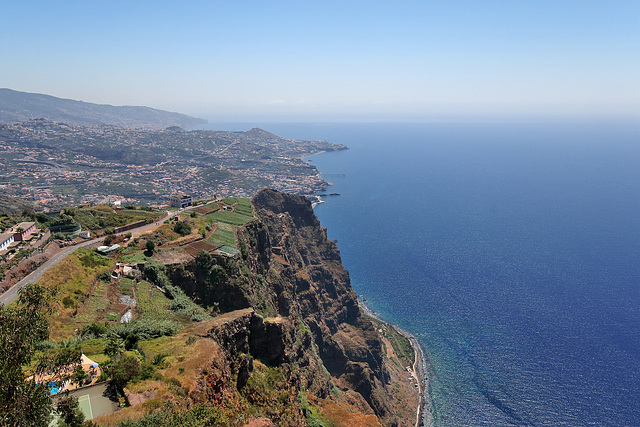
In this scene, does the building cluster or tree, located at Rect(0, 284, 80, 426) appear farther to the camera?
the building cluster

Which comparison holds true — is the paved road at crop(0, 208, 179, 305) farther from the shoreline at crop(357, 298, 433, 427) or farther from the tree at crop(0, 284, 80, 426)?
the shoreline at crop(357, 298, 433, 427)

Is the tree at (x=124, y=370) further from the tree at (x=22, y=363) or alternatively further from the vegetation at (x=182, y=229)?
the vegetation at (x=182, y=229)

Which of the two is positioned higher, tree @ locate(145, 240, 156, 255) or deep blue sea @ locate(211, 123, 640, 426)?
tree @ locate(145, 240, 156, 255)

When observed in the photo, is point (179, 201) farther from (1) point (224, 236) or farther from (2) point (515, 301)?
(2) point (515, 301)

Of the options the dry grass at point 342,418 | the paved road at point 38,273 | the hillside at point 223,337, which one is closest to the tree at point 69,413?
the hillside at point 223,337

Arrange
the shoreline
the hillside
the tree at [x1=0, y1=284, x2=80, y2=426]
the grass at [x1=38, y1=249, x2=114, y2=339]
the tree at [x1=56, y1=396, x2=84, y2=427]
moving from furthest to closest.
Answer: the shoreline < the grass at [x1=38, y1=249, x2=114, y2=339] < the hillside < the tree at [x1=56, y1=396, x2=84, y2=427] < the tree at [x1=0, y1=284, x2=80, y2=426]

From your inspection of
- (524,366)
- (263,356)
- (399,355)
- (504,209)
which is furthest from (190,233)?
(504,209)

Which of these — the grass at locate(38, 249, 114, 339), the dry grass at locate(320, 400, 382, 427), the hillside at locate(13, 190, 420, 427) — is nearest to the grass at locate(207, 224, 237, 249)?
the hillside at locate(13, 190, 420, 427)
